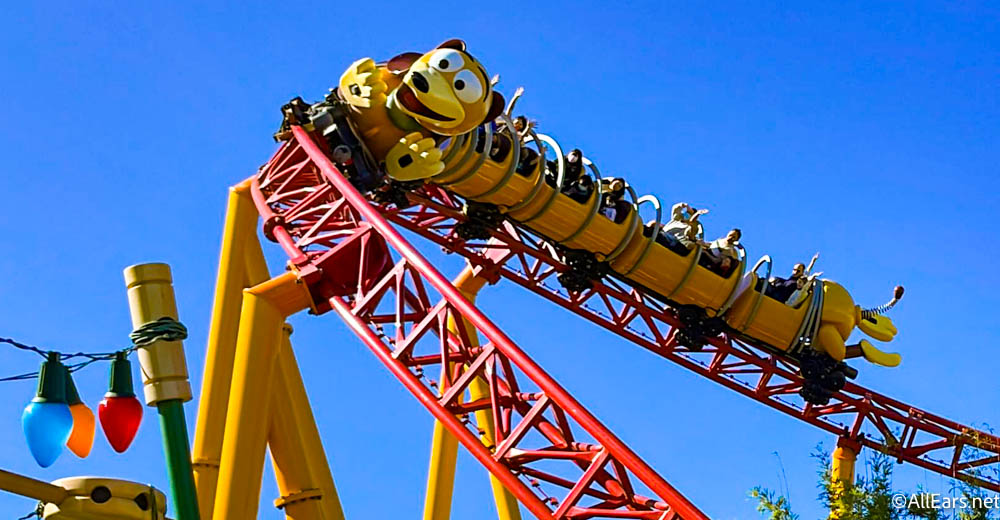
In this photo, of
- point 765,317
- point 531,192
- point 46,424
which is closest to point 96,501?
point 46,424

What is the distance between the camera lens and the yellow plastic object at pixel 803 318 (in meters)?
12.2

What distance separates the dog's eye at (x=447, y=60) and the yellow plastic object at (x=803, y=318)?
11.8ft

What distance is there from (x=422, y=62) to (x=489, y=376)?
115 inches

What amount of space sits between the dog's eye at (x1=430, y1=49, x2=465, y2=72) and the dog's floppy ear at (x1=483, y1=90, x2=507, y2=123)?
0.39 metres

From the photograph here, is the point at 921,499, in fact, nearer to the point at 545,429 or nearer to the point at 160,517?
the point at 545,429

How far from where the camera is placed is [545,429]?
25.5 feet

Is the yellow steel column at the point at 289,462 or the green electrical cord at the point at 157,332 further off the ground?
the yellow steel column at the point at 289,462

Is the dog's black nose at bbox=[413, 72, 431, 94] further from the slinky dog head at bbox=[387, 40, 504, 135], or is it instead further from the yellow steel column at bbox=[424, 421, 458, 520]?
the yellow steel column at bbox=[424, 421, 458, 520]

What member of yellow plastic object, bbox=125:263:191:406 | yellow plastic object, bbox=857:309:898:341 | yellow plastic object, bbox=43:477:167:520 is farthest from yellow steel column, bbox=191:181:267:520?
yellow plastic object, bbox=43:477:167:520

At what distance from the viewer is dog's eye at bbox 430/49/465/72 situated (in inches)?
387

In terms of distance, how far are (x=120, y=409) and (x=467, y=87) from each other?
6283mm

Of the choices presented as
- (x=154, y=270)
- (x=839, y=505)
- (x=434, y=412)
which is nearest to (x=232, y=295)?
(x=434, y=412)

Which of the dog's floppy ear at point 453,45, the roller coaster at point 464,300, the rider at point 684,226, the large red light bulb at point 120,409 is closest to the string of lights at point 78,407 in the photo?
the large red light bulb at point 120,409

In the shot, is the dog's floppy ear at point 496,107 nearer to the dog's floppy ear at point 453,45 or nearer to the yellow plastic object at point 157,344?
the dog's floppy ear at point 453,45
